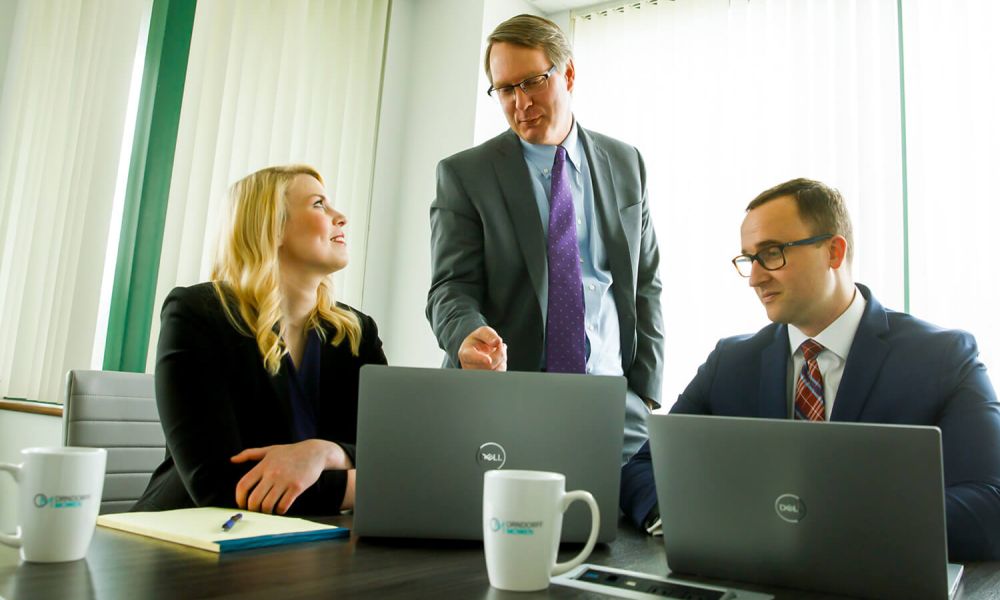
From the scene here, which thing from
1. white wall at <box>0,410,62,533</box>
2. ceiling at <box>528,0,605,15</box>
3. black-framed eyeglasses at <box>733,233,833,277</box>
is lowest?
white wall at <box>0,410,62,533</box>

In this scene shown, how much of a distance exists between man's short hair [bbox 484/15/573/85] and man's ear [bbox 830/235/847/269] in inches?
29.7

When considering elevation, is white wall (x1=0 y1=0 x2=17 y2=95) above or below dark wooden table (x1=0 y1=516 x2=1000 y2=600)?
above

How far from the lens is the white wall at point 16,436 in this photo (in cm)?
285

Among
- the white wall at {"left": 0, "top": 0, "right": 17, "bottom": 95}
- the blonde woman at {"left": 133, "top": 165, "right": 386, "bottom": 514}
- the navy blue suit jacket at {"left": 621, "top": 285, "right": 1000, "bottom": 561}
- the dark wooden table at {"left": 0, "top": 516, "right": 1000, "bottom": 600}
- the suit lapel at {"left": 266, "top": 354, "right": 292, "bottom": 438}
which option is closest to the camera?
the dark wooden table at {"left": 0, "top": 516, "right": 1000, "bottom": 600}

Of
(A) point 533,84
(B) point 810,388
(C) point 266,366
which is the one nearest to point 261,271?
(C) point 266,366

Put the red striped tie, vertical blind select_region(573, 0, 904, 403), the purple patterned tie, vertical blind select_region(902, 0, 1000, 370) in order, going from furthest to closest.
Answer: vertical blind select_region(573, 0, 904, 403)
vertical blind select_region(902, 0, 1000, 370)
the purple patterned tie
the red striped tie

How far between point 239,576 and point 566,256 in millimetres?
1205

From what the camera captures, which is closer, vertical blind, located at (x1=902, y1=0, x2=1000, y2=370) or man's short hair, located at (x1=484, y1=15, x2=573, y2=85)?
man's short hair, located at (x1=484, y1=15, x2=573, y2=85)

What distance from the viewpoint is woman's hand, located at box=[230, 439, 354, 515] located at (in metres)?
1.25

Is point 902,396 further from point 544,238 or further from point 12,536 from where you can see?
point 12,536

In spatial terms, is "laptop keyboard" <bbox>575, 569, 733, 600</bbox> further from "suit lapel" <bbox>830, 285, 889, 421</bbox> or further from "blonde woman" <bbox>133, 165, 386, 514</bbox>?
"suit lapel" <bbox>830, 285, 889, 421</bbox>

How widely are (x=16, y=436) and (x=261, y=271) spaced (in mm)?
1846

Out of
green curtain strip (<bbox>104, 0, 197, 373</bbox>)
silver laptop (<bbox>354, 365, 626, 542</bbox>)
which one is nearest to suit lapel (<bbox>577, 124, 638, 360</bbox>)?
silver laptop (<bbox>354, 365, 626, 542</bbox>)

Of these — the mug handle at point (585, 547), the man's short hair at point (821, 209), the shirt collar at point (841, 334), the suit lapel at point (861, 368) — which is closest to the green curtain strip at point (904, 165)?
the man's short hair at point (821, 209)
